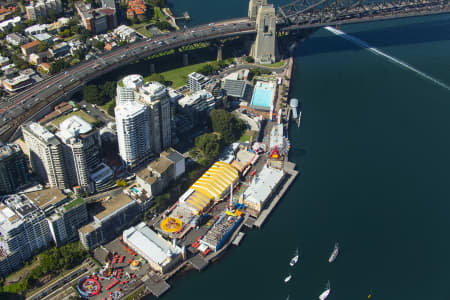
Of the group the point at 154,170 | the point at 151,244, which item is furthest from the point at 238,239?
the point at 154,170

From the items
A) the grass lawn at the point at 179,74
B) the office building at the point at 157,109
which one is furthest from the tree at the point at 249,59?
the office building at the point at 157,109

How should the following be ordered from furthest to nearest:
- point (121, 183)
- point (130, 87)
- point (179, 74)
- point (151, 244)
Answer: point (179, 74)
point (130, 87)
point (121, 183)
point (151, 244)

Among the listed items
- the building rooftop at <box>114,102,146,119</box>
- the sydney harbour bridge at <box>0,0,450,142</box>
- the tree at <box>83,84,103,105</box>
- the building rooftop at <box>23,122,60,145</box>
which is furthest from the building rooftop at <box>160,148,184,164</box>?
the sydney harbour bridge at <box>0,0,450,142</box>

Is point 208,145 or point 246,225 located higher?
point 208,145

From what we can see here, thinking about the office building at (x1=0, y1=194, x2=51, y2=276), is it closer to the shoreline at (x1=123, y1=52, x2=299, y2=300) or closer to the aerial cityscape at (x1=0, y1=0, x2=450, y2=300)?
the aerial cityscape at (x1=0, y1=0, x2=450, y2=300)

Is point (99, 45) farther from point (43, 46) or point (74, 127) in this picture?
point (74, 127)

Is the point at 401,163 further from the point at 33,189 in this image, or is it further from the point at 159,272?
the point at 33,189

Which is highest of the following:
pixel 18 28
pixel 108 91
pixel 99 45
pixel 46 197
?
pixel 18 28

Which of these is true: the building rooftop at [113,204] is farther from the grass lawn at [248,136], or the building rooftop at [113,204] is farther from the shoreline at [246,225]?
the grass lawn at [248,136]
